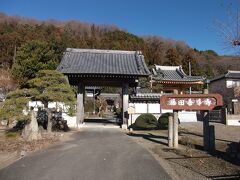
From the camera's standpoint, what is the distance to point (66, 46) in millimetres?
48688

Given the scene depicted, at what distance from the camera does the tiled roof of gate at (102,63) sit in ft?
67.8

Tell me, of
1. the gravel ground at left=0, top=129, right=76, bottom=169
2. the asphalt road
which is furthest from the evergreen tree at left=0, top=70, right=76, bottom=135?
the asphalt road

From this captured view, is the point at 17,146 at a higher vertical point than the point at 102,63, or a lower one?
lower

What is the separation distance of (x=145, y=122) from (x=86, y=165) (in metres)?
12.4

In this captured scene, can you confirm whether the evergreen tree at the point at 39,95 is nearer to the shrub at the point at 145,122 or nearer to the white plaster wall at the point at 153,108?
the shrub at the point at 145,122

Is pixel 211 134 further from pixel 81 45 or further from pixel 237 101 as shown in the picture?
pixel 81 45

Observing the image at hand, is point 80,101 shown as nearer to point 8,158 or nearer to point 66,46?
point 8,158

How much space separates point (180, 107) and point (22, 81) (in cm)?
2533

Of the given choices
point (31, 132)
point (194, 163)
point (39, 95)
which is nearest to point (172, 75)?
point (39, 95)

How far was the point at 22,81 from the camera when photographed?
33125mm

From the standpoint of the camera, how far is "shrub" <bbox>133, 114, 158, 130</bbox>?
20.1m

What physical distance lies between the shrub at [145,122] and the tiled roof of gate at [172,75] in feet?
32.5

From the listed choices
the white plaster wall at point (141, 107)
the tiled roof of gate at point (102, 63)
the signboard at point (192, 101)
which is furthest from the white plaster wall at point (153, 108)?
the signboard at point (192, 101)

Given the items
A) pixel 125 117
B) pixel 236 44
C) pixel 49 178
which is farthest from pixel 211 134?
pixel 125 117
